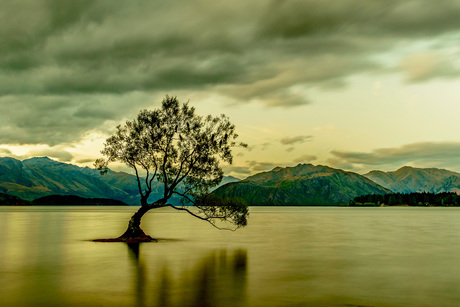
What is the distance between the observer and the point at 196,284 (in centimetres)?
3158

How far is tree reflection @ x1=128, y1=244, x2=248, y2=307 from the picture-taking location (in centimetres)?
2558

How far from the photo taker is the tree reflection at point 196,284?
25.6 meters

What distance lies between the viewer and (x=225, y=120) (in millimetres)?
60500

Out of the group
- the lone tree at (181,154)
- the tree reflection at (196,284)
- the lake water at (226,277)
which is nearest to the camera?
the tree reflection at (196,284)

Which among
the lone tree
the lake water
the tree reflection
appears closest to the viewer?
the tree reflection

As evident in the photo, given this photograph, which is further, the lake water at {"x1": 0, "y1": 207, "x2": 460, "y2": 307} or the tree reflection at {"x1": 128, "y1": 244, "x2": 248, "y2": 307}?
the lake water at {"x1": 0, "y1": 207, "x2": 460, "y2": 307}

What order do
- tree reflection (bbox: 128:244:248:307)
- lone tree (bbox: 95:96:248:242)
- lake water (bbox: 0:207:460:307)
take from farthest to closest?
lone tree (bbox: 95:96:248:242) < lake water (bbox: 0:207:460:307) < tree reflection (bbox: 128:244:248:307)

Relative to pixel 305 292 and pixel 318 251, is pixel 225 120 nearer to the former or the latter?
pixel 318 251

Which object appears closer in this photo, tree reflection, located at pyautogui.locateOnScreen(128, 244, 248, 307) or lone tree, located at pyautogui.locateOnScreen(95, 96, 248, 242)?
tree reflection, located at pyautogui.locateOnScreen(128, 244, 248, 307)

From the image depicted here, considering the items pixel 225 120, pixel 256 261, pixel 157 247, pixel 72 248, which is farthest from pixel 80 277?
pixel 225 120

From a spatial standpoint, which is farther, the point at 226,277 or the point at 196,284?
the point at 226,277

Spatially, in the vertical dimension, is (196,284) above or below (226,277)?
above

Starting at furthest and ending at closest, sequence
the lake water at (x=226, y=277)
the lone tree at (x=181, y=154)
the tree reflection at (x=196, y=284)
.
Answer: the lone tree at (x=181, y=154)
the lake water at (x=226, y=277)
the tree reflection at (x=196, y=284)

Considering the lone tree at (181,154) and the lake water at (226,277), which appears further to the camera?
the lone tree at (181,154)
